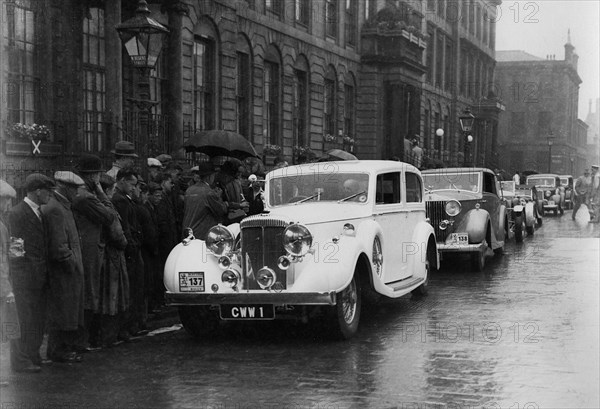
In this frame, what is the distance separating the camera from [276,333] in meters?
9.47

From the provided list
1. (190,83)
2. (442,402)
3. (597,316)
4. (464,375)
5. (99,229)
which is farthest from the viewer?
(190,83)

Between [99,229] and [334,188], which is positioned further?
[334,188]

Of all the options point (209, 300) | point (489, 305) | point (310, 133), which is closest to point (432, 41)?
point (310, 133)

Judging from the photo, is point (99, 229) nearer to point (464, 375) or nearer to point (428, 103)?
point (464, 375)

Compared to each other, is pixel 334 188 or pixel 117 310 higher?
pixel 334 188

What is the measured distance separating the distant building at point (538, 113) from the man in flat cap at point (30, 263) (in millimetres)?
76203

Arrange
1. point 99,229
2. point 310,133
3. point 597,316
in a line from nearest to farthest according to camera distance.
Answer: point 99,229 < point 597,316 < point 310,133

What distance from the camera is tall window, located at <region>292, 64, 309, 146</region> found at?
28703 millimetres

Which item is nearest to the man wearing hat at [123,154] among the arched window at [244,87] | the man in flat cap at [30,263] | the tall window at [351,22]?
the man in flat cap at [30,263]

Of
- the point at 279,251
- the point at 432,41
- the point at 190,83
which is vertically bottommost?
the point at 279,251

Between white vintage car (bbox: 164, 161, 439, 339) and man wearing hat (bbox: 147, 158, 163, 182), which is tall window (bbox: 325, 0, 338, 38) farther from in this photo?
white vintage car (bbox: 164, 161, 439, 339)

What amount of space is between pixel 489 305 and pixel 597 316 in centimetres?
145

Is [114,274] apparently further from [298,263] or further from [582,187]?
[582,187]

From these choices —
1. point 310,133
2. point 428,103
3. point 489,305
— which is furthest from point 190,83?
point 428,103
